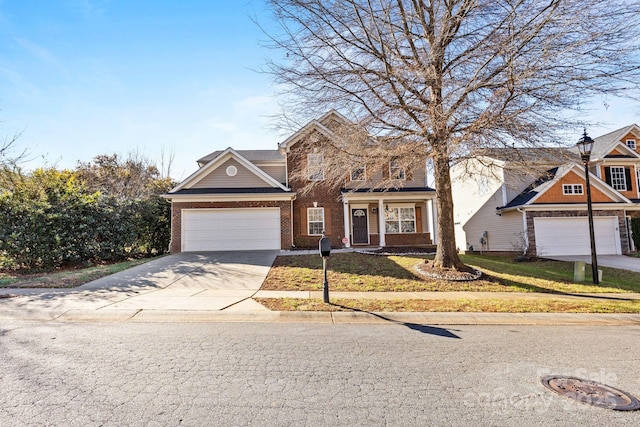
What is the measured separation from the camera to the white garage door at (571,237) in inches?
741

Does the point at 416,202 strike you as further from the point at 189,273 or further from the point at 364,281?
the point at 189,273

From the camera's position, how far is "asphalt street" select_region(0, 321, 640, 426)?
9.86ft

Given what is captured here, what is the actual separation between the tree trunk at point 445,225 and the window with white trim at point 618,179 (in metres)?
17.6

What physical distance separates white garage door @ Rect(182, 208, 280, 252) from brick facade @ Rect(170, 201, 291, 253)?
189 millimetres

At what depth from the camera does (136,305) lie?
7.18 m

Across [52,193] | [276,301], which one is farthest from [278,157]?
[276,301]

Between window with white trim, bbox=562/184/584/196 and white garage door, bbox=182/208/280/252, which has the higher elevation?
window with white trim, bbox=562/184/584/196

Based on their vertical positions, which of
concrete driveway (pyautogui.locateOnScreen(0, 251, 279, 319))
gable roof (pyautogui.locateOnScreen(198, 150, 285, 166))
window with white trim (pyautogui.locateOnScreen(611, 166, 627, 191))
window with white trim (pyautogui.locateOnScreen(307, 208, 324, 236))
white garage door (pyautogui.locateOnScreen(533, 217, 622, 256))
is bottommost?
concrete driveway (pyautogui.locateOnScreen(0, 251, 279, 319))

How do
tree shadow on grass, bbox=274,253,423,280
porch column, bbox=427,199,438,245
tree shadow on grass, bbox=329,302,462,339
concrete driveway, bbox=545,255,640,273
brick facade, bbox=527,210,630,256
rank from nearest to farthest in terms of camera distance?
tree shadow on grass, bbox=329,302,462,339 < tree shadow on grass, bbox=274,253,423,280 < concrete driveway, bbox=545,255,640,273 < brick facade, bbox=527,210,630,256 < porch column, bbox=427,199,438,245

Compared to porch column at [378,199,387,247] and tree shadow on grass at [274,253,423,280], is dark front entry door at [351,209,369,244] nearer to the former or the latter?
porch column at [378,199,387,247]

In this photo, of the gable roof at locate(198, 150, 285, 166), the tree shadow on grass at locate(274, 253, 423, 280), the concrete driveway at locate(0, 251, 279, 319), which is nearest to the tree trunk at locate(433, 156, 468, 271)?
the tree shadow on grass at locate(274, 253, 423, 280)

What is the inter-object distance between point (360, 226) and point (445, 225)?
840 cm

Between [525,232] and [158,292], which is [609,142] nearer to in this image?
[525,232]

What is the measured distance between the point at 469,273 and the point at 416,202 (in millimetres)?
9173
